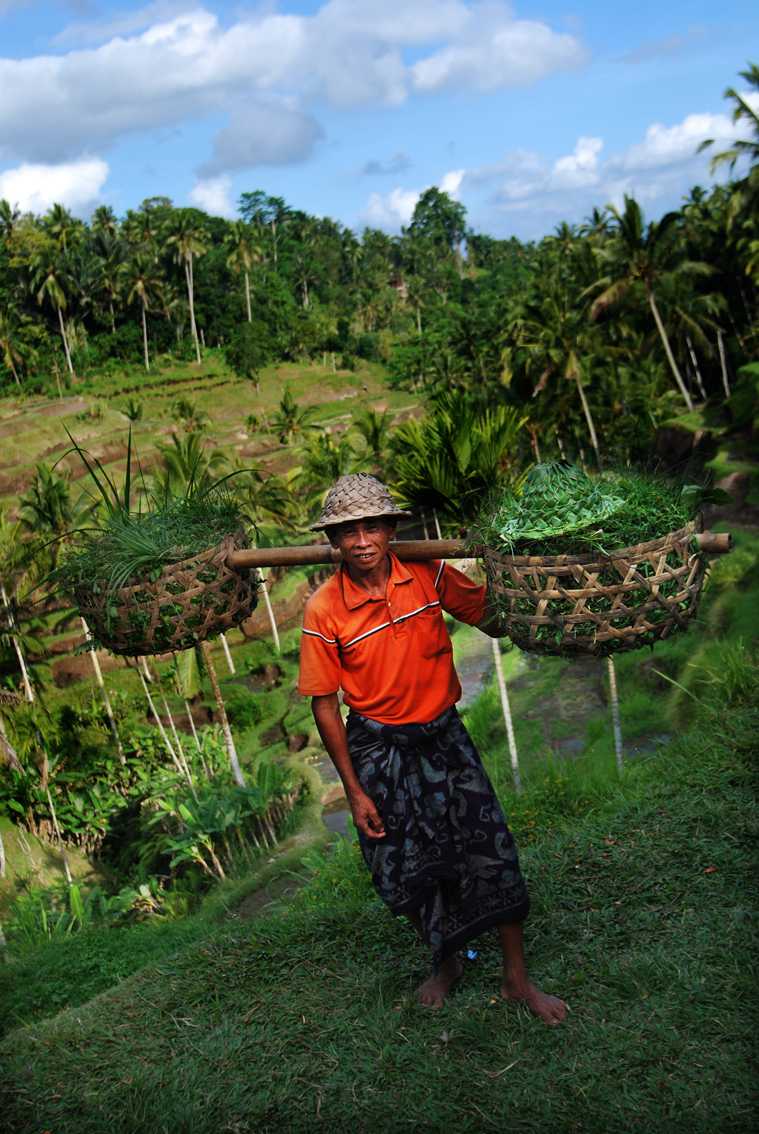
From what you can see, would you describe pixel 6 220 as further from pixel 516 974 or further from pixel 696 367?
pixel 516 974

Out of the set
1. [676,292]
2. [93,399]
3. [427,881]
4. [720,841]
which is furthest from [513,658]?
[93,399]

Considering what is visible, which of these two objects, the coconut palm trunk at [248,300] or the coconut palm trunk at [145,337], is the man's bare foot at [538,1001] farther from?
the coconut palm trunk at [248,300]

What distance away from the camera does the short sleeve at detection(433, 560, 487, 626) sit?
10.2 ft

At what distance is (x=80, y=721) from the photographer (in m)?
16.0

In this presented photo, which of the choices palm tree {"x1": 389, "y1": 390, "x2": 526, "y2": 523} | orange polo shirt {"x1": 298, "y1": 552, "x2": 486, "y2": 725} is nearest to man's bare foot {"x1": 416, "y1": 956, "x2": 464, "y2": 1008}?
orange polo shirt {"x1": 298, "y1": 552, "x2": 486, "y2": 725}

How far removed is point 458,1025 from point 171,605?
66.0 inches

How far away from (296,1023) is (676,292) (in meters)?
28.5

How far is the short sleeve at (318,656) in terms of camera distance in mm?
3018

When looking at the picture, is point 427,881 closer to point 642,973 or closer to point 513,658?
point 642,973

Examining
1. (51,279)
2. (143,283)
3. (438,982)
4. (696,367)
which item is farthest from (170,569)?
(143,283)

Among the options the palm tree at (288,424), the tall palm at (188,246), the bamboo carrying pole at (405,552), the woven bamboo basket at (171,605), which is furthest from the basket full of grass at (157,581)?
the tall palm at (188,246)

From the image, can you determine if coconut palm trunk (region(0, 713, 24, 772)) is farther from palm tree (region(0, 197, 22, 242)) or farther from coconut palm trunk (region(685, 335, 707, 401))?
palm tree (region(0, 197, 22, 242))

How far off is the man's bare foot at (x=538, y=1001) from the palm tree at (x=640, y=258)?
26.0 meters

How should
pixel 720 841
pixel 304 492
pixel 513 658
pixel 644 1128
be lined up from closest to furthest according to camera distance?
1. pixel 644 1128
2. pixel 720 841
3. pixel 513 658
4. pixel 304 492
